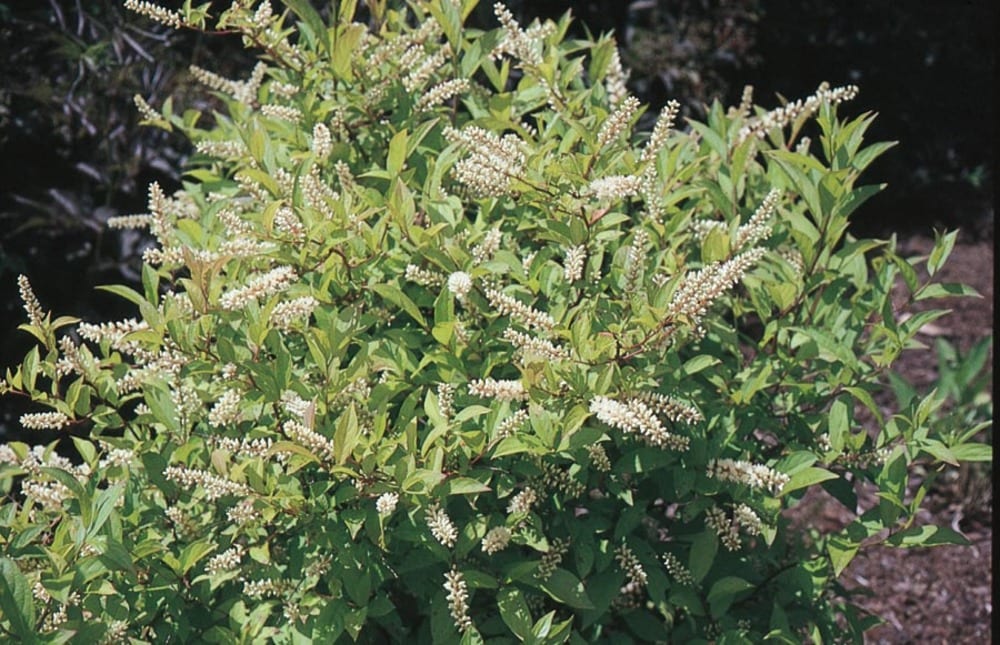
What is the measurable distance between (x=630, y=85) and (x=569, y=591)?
432 centimetres

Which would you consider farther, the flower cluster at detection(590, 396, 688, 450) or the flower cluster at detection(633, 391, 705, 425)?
the flower cluster at detection(633, 391, 705, 425)

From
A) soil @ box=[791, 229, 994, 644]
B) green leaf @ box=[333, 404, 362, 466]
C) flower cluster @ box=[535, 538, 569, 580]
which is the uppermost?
green leaf @ box=[333, 404, 362, 466]

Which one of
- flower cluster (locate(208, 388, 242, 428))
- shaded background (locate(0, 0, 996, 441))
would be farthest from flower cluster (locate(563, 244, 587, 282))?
shaded background (locate(0, 0, 996, 441))

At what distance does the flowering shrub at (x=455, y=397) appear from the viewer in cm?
183

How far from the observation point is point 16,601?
1.61 meters

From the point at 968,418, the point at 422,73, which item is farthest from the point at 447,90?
the point at 968,418

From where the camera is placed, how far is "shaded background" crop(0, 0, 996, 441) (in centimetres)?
414

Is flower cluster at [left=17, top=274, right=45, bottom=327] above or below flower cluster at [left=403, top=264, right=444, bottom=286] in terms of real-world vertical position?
below

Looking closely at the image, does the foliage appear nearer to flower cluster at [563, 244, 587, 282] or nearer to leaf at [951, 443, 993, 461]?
leaf at [951, 443, 993, 461]

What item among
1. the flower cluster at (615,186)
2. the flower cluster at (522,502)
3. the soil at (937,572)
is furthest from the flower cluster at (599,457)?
the soil at (937,572)

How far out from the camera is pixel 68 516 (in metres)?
1.92

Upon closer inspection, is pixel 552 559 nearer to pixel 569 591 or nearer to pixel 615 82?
pixel 569 591

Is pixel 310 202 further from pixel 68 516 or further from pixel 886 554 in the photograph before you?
pixel 886 554

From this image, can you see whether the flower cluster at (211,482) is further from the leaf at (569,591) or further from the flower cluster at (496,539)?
the leaf at (569,591)
